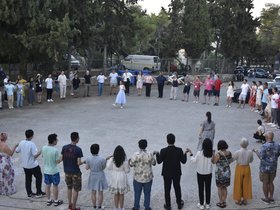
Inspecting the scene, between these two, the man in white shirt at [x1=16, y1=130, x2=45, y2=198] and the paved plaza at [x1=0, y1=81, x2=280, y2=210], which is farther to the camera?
the paved plaza at [x1=0, y1=81, x2=280, y2=210]

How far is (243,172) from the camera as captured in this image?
360 inches

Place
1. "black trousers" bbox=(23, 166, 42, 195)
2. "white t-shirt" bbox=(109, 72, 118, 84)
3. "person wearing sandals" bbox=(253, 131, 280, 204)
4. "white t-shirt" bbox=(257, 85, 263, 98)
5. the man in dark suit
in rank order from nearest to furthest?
1. the man in dark suit
2. "person wearing sandals" bbox=(253, 131, 280, 204)
3. "black trousers" bbox=(23, 166, 42, 195)
4. "white t-shirt" bbox=(257, 85, 263, 98)
5. "white t-shirt" bbox=(109, 72, 118, 84)

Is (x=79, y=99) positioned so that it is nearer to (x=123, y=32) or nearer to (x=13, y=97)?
(x=13, y=97)

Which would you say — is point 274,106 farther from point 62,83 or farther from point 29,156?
point 62,83

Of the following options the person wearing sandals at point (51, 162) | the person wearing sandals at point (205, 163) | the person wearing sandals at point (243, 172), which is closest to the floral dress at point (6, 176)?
the person wearing sandals at point (51, 162)

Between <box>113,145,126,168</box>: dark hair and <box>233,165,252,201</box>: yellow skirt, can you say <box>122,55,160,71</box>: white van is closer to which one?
<box>233,165,252,201</box>: yellow skirt

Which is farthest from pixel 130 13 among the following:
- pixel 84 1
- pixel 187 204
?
pixel 187 204

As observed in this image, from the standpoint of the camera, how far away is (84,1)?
93.9 ft

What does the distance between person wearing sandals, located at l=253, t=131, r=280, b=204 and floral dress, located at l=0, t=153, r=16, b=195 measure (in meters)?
5.38

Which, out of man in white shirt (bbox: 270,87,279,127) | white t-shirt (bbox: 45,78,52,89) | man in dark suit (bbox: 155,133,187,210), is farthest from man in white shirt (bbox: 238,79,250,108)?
man in dark suit (bbox: 155,133,187,210)

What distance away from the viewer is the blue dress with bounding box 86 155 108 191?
8.58m

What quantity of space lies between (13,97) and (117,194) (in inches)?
647

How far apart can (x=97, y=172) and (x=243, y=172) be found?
3.02 metres

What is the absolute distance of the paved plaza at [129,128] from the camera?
9734mm
